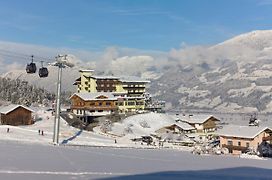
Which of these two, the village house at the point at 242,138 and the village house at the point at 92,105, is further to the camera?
the village house at the point at 92,105

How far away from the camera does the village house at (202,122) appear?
108 meters

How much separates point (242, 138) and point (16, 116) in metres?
44.6

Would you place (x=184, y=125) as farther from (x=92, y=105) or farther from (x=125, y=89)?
(x=125, y=89)

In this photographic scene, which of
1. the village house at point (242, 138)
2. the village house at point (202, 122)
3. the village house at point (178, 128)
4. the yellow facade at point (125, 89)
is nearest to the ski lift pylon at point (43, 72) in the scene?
the village house at point (242, 138)

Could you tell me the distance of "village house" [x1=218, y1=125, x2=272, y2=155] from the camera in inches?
2813

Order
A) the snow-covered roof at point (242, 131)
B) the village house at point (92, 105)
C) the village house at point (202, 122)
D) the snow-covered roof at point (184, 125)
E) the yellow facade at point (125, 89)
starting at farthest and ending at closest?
the yellow facade at point (125, 89) < the village house at point (202, 122) < the village house at point (92, 105) < the snow-covered roof at point (184, 125) < the snow-covered roof at point (242, 131)

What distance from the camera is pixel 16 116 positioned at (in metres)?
78.0

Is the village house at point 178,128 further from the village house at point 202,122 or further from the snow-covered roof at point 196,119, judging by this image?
the snow-covered roof at point 196,119

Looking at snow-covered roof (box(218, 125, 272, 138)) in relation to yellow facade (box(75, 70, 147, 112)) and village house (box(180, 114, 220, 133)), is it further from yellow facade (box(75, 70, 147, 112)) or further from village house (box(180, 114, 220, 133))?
yellow facade (box(75, 70, 147, 112))

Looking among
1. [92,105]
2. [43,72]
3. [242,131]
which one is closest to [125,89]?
[92,105]

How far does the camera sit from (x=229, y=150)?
7256 cm

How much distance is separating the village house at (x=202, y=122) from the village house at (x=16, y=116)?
47708 mm

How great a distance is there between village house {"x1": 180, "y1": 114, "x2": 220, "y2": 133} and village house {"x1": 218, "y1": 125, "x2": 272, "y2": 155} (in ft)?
104

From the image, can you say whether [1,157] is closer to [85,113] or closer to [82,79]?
[85,113]
